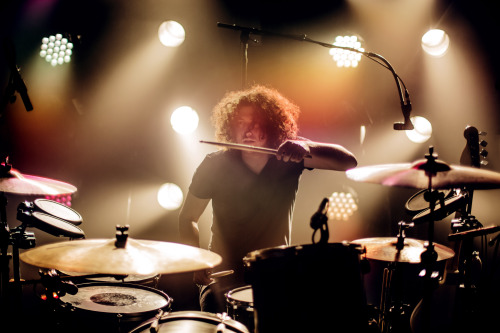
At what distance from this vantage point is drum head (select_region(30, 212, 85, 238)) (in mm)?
1970

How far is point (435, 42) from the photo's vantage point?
13.7ft

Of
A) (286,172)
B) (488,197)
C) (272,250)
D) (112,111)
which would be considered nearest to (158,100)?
(112,111)

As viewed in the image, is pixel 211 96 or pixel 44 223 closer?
pixel 44 223

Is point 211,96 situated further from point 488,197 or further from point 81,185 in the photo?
point 488,197

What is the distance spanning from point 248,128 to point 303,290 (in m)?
1.79

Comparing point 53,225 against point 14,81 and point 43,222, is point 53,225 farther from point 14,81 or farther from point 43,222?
point 14,81

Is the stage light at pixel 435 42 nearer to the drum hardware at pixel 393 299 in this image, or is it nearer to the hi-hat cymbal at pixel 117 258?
the drum hardware at pixel 393 299

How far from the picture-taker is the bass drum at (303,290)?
1455 millimetres

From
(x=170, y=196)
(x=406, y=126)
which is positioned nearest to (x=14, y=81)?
(x=170, y=196)

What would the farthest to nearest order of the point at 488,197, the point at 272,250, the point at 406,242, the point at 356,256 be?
the point at 488,197, the point at 406,242, the point at 356,256, the point at 272,250

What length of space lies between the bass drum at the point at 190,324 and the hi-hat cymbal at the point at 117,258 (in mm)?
307

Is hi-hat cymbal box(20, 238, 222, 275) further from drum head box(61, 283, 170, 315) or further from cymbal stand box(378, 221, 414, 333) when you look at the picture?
cymbal stand box(378, 221, 414, 333)

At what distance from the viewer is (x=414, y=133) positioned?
4285 mm

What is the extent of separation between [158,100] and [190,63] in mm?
593
